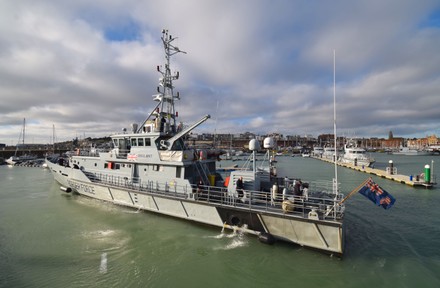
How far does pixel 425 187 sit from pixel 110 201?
29.6 meters

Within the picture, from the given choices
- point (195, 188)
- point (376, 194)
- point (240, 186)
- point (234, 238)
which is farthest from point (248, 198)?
point (376, 194)

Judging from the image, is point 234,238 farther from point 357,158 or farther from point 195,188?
point 357,158

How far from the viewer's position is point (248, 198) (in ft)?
36.0


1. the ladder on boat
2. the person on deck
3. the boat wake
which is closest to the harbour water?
the boat wake

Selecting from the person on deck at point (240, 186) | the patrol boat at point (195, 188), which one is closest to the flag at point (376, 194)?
the patrol boat at point (195, 188)

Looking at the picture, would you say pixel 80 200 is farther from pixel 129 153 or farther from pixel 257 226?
pixel 257 226

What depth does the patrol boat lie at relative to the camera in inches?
364

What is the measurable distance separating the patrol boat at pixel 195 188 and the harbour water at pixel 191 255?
0.69 meters

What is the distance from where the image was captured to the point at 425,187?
75.5 feet

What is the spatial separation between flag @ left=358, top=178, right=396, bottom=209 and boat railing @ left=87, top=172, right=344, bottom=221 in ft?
3.66

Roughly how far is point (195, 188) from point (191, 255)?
157 inches

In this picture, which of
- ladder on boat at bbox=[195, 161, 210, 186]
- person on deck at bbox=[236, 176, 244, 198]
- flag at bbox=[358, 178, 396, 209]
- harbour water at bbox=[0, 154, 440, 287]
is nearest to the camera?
harbour water at bbox=[0, 154, 440, 287]

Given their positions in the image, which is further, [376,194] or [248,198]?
[248,198]

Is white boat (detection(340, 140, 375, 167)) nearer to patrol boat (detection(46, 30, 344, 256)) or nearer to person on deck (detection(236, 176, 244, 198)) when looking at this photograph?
patrol boat (detection(46, 30, 344, 256))
